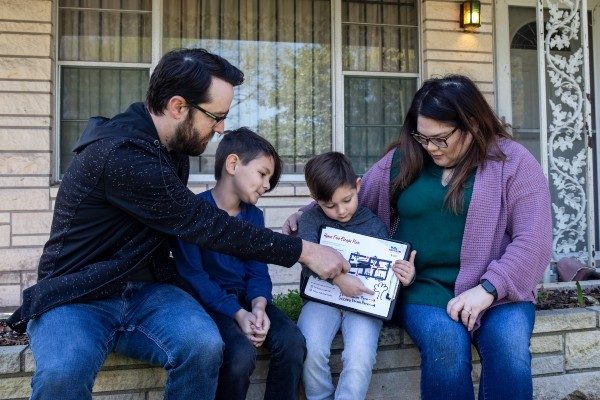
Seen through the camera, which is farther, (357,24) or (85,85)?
(357,24)

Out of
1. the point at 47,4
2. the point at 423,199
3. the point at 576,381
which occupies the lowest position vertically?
the point at 576,381

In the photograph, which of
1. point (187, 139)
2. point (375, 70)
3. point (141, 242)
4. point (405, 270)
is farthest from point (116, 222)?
point (375, 70)

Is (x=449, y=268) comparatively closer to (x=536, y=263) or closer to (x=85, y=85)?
(x=536, y=263)

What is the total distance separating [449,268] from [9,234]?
3.77 meters

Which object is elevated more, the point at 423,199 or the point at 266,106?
the point at 266,106

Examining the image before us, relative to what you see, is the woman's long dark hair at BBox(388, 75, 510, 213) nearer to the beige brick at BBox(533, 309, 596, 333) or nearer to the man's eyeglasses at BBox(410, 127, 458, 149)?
the man's eyeglasses at BBox(410, 127, 458, 149)

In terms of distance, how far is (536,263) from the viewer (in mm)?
2416

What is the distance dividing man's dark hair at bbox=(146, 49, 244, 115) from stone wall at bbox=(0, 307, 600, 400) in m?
1.09

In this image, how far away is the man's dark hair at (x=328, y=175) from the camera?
260 cm

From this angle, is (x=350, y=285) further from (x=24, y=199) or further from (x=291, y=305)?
(x=24, y=199)

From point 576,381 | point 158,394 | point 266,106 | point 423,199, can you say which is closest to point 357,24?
point 266,106

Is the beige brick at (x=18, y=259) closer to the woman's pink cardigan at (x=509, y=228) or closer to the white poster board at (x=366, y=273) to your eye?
the white poster board at (x=366, y=273)

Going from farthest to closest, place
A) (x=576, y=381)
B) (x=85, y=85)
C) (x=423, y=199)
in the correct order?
1. (x=85, y=85)
2. (x=576, y=381)
3. (x=423, y=199)

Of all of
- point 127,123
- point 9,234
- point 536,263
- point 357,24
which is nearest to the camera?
point 127,123
